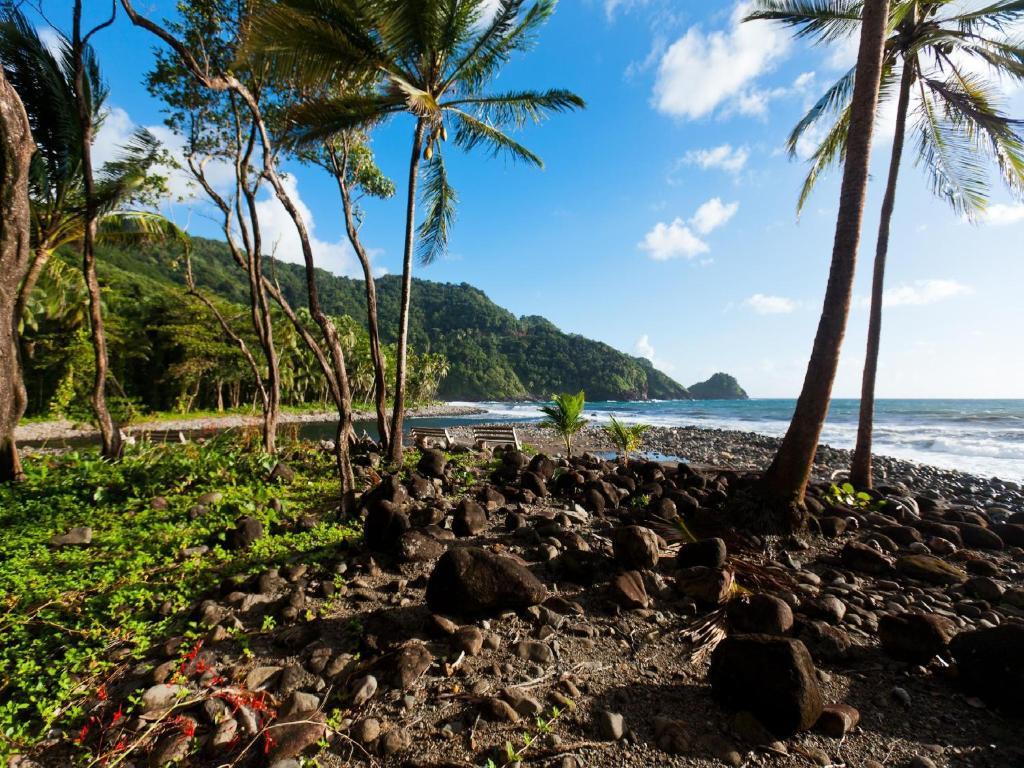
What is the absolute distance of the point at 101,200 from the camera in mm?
6605

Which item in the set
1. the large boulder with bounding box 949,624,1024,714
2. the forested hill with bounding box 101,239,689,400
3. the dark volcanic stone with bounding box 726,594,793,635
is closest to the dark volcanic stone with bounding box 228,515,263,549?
the dark volcanic stone with bounding box 726,594,793,635

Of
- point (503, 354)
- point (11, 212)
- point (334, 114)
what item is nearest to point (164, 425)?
point (334, 114)

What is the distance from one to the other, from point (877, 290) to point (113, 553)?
11.7 meters

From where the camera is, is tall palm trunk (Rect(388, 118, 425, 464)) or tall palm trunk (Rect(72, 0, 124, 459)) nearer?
tall palm trunk (Rect(72, 0, 124, 459))

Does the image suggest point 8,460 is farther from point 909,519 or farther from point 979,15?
→ point 979,15

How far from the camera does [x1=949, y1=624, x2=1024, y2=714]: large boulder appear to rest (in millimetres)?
2316

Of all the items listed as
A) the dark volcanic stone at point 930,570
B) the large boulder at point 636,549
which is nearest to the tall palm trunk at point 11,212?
the large boulder at point 636,549

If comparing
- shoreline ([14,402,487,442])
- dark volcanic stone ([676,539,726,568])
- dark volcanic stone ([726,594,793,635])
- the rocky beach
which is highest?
dark volcanic stone ([676,539,726,568])

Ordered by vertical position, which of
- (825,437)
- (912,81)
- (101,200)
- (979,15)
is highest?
(979,15)

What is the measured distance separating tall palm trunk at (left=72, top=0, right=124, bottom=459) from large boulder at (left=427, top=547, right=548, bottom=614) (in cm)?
757

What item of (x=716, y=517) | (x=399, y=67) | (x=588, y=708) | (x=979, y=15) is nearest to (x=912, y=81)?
(x=979, y=15)

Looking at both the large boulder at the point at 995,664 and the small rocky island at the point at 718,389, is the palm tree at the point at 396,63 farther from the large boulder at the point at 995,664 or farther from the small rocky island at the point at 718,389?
the small rocky island at the point at 718,389

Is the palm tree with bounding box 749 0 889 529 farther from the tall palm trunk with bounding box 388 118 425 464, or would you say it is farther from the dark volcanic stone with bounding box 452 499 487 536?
the tall palm trunk with bounding box 388 118 425 464

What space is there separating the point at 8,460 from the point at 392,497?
600 cm
